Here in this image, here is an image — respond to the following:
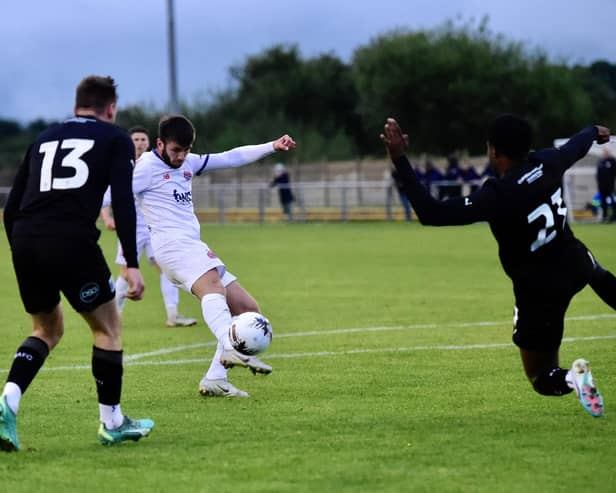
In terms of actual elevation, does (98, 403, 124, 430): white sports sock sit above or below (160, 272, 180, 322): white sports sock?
above

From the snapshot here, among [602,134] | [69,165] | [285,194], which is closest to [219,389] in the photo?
[69,165]

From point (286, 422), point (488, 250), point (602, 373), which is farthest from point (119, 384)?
point (488, 250)

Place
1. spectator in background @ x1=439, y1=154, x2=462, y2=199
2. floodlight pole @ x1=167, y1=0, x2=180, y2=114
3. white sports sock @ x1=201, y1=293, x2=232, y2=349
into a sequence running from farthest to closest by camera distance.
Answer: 1. floodlight pole @ x1=167, y1=0, x2=180, y2=114
2. spectator in background @ x1=439, y1=154, x2=462, y2=199
3. white sports sock @ x1=201, y1=293, x2=232, y2=349

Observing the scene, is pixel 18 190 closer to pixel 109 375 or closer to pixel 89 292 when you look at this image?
pixel 89 292

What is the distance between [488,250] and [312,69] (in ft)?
202

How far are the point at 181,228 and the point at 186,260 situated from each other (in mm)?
284

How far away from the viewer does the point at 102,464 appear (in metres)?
6.55

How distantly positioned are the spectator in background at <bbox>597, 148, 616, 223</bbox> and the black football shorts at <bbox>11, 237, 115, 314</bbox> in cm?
2678

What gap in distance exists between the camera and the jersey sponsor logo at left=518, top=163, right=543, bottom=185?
23.7 ft

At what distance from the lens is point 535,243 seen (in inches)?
287

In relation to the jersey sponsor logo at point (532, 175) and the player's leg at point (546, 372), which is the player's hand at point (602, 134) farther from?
the player's leg at point (546, 372)

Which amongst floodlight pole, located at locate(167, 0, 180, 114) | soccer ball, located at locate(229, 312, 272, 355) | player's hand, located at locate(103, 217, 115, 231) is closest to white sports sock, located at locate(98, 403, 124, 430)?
soccer ball, located at locate(229, 312, 272, 355)

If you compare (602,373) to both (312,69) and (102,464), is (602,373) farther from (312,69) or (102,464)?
(312,69)

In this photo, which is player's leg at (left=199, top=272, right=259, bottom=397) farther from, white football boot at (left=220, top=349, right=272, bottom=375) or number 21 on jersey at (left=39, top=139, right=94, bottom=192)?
number 21 on jersey at (left=39, top=139, right=94, bottom=192)
